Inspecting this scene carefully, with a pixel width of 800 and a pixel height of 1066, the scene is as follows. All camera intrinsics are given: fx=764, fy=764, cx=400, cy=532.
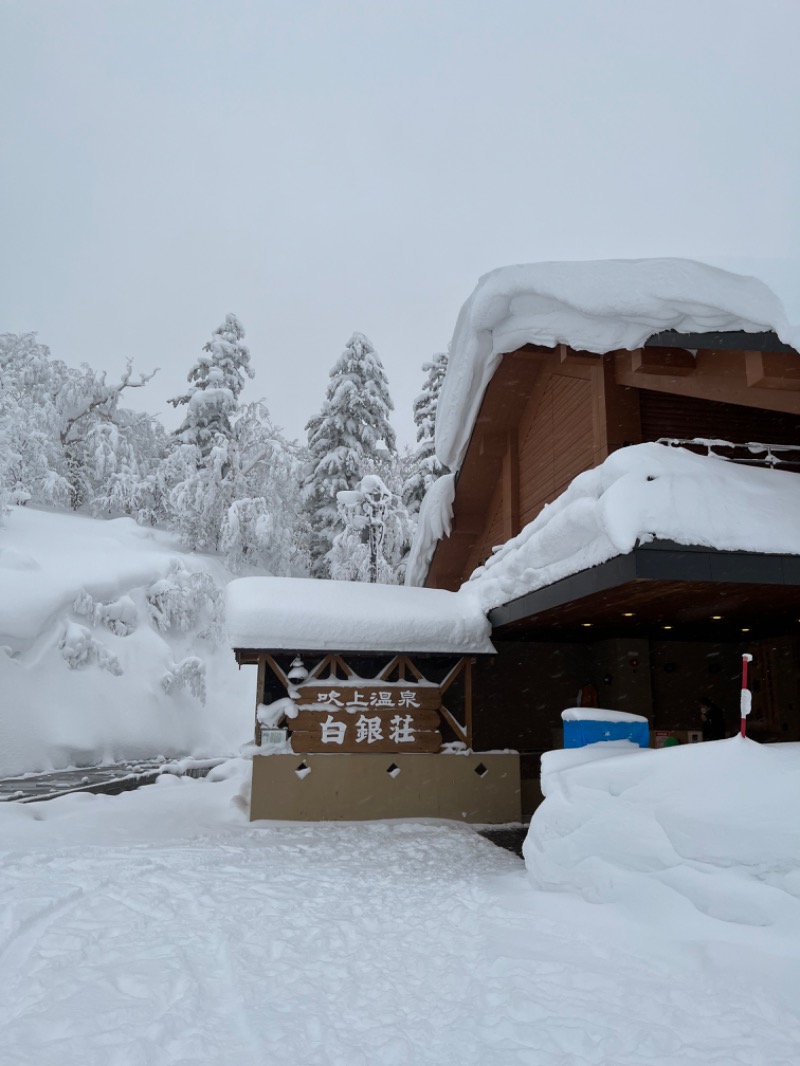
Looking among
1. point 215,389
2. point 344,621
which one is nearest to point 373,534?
point 344,621

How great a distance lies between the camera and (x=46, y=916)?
5348 mm

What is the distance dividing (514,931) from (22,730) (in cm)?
1533

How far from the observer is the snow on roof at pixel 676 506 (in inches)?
235

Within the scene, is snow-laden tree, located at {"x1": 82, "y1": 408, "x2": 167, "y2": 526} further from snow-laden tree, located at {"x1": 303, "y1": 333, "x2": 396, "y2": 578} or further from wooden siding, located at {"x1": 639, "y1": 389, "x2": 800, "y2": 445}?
wooden siding, located at {"x1": 639, "y1": 389, "x2": 800, "y2": 445}

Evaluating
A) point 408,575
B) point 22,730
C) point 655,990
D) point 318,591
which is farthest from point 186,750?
point 655,990

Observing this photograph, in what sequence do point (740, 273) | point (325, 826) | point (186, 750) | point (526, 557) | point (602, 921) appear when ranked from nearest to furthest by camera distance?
point (602, 921), point (740, 273), point (526, 557), point (325, 826), point (186, 750)

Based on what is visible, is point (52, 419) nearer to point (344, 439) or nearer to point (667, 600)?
point (344, 439)

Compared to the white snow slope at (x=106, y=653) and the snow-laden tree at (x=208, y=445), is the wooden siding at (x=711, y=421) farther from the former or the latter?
the snow-laden tree at (x=208, y=445)

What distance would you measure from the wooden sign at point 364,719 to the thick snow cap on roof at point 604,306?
180 inches

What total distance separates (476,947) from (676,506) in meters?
3.50

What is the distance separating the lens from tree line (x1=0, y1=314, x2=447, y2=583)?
2633cm

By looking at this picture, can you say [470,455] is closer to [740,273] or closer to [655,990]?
[740,273]

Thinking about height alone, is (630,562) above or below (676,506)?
below

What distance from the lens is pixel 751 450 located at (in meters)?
7.16
